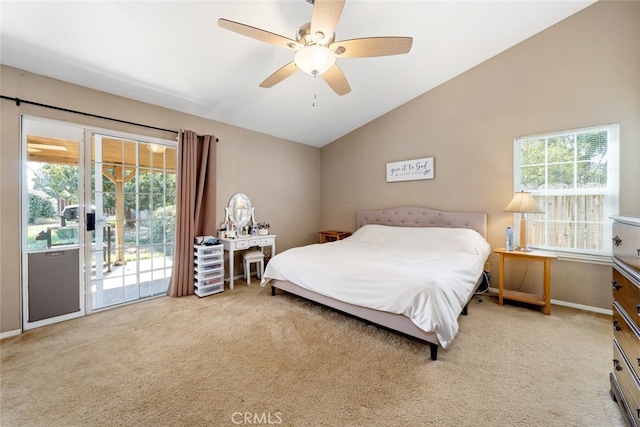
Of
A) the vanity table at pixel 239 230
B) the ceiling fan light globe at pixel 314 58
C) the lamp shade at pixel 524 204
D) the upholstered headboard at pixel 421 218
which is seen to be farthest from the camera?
the vanity table at pixel 239 230

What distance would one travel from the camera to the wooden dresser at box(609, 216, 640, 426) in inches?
48.5

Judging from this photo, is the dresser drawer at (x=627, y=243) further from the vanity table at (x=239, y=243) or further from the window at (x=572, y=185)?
the vanity table at (x=239, y=243)

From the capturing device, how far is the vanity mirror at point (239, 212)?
159 inches

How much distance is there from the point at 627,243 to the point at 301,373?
2103 mm

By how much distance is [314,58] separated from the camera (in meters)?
1.84

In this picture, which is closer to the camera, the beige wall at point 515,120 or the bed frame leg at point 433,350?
the bed frame leg at point 433,350

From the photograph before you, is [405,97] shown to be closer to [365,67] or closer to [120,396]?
[365,67]

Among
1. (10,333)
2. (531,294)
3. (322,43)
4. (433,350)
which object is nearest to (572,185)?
(531,294)

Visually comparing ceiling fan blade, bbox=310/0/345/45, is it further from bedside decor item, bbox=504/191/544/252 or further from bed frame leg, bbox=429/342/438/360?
bedside decor item, bbox=504/191/544/252

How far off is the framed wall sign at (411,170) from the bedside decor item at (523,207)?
1.19 meters

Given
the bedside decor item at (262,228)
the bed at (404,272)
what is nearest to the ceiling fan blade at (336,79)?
the bed at (404,272)

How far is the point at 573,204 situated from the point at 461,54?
232cm

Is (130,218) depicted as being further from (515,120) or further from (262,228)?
(515,120)

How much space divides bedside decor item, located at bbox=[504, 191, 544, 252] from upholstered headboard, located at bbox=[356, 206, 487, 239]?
43cm
